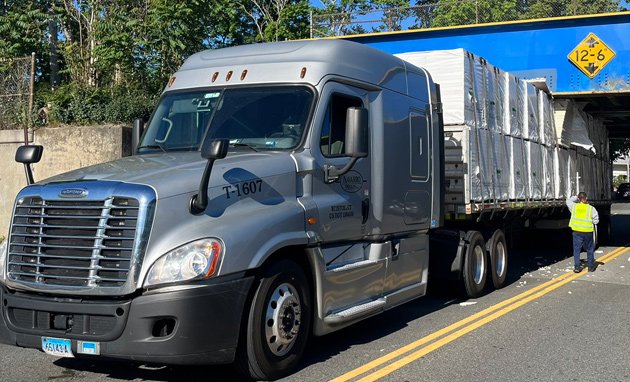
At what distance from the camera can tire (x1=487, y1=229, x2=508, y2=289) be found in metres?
10.4

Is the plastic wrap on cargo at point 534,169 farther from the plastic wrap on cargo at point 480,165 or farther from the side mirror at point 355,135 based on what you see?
the side mirror at point 355,135

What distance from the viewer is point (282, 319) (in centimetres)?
545

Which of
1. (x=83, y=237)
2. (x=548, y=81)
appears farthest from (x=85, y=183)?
(x=548, y=81)

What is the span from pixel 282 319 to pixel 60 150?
10.8m

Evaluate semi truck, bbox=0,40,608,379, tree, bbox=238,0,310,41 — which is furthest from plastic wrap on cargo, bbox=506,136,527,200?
tree, bbox=238,0,310,41

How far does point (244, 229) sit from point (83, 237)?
3.85ft

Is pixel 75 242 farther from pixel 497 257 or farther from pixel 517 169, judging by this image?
pixel 517 169

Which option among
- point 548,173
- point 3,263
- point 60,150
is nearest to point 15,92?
point 60,150

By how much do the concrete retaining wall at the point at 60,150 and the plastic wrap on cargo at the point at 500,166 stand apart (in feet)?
25.4

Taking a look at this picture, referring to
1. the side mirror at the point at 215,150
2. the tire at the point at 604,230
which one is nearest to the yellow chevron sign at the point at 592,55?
the tire at the point at 604,230

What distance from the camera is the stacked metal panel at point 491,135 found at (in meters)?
9.51

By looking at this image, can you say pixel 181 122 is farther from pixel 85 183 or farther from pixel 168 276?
pixel 168 276

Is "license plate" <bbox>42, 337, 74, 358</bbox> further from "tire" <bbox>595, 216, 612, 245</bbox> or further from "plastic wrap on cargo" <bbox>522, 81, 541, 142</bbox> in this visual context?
"tire" <bbox>595, 216, 612, 245</bbox>

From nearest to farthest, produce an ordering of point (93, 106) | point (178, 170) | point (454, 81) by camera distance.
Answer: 1. point (178, 170)
2. point (454, 81)
3. point (93, 106)
